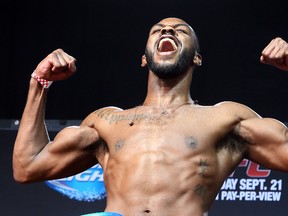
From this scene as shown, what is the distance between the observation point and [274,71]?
3.63 meters

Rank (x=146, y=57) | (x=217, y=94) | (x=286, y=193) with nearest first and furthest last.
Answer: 1. (x=146, y=57)
2. (x=286, y=193)
3. (x=217, y=94)

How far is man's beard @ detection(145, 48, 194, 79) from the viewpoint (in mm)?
2383

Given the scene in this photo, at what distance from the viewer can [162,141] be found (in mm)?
2258

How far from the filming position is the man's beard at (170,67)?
238 cm

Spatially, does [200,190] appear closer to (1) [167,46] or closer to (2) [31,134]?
(1) [167,46]

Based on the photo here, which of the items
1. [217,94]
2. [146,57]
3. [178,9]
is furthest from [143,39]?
[146,57]

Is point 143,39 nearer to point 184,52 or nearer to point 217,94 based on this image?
point 217,94

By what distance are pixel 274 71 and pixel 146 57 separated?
1.35 metres

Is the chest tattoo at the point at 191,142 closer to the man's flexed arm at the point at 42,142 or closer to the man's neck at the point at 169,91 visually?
the man's neck at the point at 169,91

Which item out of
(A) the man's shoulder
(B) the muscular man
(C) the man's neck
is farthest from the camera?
(C) the man's neck

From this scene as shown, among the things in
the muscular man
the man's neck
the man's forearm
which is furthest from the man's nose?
the man's forearm

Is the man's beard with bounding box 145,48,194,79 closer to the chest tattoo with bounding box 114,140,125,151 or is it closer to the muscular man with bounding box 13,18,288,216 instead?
the muscular man with bounding box 13,18,288,216

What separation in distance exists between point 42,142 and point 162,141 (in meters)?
0.43

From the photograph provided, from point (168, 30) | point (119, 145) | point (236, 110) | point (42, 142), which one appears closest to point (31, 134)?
point (42, 142)
